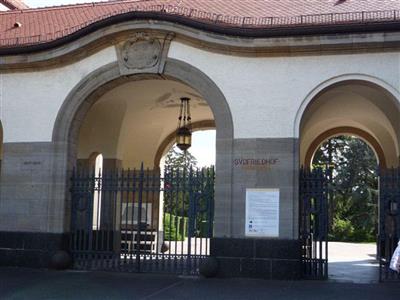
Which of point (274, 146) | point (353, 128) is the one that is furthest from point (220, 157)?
point (353, 128)

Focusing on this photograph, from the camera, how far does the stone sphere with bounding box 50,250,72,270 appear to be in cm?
1287

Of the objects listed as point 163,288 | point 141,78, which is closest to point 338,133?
point 141,78

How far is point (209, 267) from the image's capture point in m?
11.9

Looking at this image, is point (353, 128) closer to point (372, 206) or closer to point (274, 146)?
point (274, 146)

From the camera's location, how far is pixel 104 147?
17.9 meters

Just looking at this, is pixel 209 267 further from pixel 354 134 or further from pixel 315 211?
pixel 354 134

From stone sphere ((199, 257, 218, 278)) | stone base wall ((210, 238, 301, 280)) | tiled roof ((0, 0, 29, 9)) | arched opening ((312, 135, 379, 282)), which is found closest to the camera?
stone base wall ((210, 238, 301, 280))

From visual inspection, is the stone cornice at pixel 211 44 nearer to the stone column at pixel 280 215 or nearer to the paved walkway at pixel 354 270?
the stone column at pixel 280 215

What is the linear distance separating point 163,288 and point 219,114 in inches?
156

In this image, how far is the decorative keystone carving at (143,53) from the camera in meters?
13.1

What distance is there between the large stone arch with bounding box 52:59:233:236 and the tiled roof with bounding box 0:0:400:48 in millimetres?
1247

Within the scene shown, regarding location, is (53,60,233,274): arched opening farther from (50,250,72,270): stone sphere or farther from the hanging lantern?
(50,250,72,270): stone sphere

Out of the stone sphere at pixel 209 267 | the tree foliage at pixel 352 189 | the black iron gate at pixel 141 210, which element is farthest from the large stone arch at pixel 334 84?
the tree foliage at pixel 352 189

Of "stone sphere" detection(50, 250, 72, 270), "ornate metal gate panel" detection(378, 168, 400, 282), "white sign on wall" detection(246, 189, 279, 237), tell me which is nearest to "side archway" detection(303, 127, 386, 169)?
"ornate metal gate panel" detection(378, 168, 400, 282)
